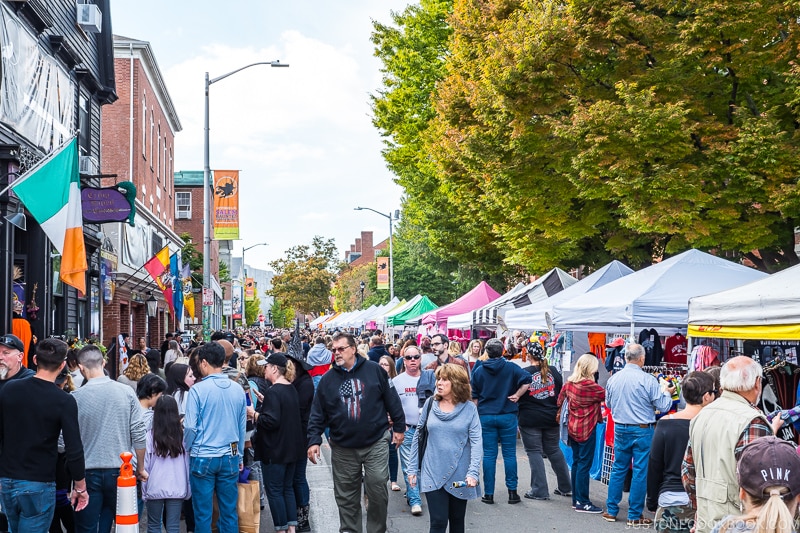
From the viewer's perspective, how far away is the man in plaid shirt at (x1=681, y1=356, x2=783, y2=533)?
478 centimetres

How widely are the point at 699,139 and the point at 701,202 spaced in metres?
1.32

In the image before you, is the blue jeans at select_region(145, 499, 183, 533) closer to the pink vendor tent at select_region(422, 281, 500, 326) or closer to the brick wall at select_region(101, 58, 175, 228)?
the pink vendor tent at select_region(422, 281, 500, 326)

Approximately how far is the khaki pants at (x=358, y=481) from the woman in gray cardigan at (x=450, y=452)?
405 millimetres

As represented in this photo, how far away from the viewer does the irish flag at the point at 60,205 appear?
32.0ft

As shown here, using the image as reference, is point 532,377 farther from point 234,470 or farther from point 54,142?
point 54,142

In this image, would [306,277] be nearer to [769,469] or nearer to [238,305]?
[238,305]

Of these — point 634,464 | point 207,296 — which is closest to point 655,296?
point 634,464

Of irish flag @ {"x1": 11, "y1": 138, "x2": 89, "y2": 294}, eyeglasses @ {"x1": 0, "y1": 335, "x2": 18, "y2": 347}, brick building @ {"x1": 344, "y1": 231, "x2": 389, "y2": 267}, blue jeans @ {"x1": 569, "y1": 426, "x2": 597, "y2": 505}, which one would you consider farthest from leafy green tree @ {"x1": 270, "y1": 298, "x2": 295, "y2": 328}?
eyeglasses @ {"x1": 0, "y1": 335, "x2": 18, "y2": 347}

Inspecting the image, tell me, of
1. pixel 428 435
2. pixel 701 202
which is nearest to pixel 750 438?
pixel 428 435

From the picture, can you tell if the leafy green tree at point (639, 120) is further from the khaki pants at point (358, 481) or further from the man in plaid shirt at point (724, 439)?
the man in plaid shirt at point (724, 439)

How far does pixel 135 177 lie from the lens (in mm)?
27922

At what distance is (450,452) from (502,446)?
3.14 meters

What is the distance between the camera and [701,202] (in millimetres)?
14602

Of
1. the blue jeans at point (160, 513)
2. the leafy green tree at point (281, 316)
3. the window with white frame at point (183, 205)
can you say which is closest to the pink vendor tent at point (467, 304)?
the blue jeans at point (160, 513)
